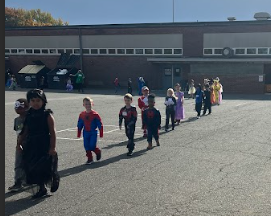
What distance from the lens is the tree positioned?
82762 millimetres

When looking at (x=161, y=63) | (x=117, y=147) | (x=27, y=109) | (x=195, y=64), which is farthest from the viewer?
(x=161, y=63)

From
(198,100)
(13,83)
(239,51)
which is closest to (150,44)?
(239,51)

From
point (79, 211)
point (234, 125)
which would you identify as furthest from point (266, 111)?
point (79, 211)

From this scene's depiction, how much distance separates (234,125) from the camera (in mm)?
14367

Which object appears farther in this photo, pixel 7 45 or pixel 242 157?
pixel 7 45

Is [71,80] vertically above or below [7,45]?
below

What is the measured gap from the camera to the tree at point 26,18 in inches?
3258

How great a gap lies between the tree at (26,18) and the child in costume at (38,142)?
260 feet

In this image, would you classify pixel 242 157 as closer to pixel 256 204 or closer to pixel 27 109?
pixel 256 204

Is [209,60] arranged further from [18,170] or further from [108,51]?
[18,170]

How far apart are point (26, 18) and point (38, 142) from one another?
291 feet

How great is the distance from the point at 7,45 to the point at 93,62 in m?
11.2

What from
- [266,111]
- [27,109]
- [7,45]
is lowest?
[266,111]

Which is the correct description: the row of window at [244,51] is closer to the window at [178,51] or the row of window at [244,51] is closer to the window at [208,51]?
the window at [208,51]
